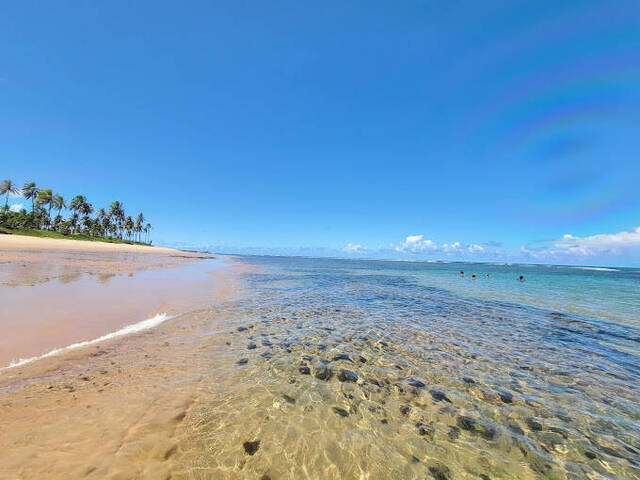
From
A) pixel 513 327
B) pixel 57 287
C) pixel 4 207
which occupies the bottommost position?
pixel 513 327

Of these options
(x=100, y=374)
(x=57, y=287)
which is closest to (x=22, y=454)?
(x=100, y=374)

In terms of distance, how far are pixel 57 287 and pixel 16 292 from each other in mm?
2035

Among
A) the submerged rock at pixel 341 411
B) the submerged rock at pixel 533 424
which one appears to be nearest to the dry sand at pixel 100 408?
the submerged rock at pixel 341 411

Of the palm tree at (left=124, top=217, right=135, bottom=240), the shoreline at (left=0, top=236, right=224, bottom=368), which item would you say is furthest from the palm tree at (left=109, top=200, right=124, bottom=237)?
the shoreline at (left=0, top=236, right=224, bottom=368)

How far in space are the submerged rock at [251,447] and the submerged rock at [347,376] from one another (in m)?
2.70

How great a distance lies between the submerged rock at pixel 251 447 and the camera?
3.87 meters

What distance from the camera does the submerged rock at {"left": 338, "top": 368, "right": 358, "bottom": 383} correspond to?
630 centimetres

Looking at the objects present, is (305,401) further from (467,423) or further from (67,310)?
(67,310)

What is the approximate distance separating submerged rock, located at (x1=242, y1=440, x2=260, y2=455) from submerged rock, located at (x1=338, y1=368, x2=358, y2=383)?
2696 mm

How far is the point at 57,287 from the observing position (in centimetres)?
1395

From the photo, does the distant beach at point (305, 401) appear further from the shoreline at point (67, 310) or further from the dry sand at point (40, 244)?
the dry sand at point (40, 244)

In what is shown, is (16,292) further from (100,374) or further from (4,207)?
(4,207)

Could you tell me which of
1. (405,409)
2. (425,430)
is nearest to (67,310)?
(405,409)

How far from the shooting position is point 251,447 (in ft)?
13.0
